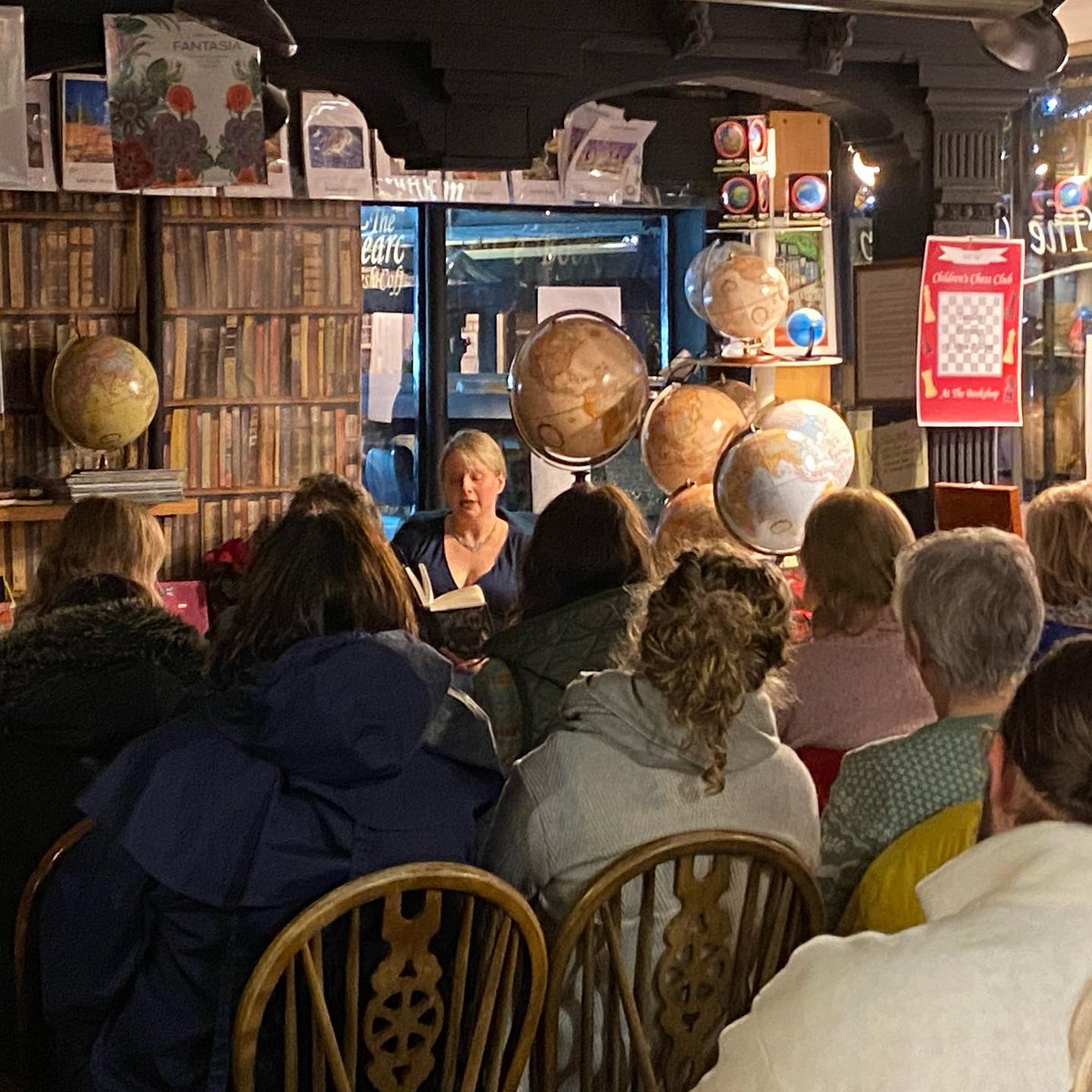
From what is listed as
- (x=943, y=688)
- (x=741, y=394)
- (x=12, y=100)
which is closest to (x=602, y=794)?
(x=943, y=688)

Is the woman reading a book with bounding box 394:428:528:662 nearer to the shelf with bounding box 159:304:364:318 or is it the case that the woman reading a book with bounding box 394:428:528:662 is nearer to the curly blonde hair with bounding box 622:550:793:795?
the shelf with bounding box 159:304:364:318

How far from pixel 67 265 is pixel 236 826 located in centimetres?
470

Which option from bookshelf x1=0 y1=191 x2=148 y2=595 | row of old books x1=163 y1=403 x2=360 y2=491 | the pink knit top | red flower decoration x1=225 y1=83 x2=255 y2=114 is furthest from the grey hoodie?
row of old books x1=163 y1=403 x2=360 y2=491

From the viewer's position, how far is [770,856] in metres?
2.15

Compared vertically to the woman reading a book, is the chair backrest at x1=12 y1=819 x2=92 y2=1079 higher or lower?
lower

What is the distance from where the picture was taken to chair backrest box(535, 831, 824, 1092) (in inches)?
83.7

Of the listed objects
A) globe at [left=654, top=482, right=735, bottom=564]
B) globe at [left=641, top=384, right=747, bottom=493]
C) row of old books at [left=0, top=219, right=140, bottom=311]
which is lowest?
globe at [left=654, top=482, right=735, bottom=564]

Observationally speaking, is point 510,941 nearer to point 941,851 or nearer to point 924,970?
point 941,851

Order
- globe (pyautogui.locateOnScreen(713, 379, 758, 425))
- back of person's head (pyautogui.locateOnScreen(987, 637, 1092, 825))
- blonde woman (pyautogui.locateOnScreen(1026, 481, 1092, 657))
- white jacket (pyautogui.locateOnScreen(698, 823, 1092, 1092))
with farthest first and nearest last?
globe (pyautogui.locateOnScreen(713, 379, 758, 425))
blonde woman (pyautogui.locateOnScreen(1026, 481, 1092, 657))
back of person's head (pyautogui.locateOnScreen(987, 637, 1092, 825))
white jacket (pyautogui.locateOnScreen(698, 823, 1092, 1092))

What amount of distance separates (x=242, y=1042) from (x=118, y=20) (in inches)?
125

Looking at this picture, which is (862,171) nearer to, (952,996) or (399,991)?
(399,991)

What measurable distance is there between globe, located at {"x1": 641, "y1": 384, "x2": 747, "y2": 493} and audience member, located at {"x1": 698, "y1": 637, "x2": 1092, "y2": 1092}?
3683mm

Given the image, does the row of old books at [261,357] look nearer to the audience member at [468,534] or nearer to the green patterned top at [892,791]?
the audience member at [468,534]

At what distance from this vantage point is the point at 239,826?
2.11m
